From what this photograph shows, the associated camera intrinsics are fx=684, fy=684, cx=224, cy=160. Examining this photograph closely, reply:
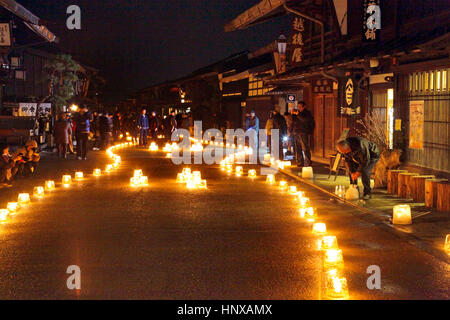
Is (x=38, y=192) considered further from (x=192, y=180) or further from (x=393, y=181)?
(x=393, y=181)

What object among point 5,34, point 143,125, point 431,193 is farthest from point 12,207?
point 143,125

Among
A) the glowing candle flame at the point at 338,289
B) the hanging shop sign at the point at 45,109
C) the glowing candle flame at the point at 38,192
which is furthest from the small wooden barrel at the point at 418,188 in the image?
the hanging shop sign at the point at 45,109

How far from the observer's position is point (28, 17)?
2670cm

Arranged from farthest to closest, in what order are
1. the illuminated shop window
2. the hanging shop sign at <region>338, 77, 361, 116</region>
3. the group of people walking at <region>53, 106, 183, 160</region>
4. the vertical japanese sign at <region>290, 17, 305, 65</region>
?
the illuminated shop window → the vertical japanese sign at <region>290, 17, 305, 65</region> → the group of people walking at <region>53, 106, 183, 160</region> → the hanging shop sign at <region>338, 77, 361, 116</region>

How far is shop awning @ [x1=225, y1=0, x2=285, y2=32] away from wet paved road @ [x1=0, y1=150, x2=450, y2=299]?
17.0 meters

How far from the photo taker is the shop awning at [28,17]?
77.8ft

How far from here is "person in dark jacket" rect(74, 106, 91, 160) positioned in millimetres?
27484

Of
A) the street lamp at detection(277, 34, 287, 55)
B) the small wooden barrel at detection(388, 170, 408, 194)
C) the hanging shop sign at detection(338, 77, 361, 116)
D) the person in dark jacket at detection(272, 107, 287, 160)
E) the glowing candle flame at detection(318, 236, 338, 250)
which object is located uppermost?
the street lamp at detection(277, 34, 287, 55)

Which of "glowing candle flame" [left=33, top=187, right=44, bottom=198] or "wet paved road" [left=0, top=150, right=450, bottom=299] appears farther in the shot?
"glowing candle flame" [left=33, top=187, right=44, bottom=198]

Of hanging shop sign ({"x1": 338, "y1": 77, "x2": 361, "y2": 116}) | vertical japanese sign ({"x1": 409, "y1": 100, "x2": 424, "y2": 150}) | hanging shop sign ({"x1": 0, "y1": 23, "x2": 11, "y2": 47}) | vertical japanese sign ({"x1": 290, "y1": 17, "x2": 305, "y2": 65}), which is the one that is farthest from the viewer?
vertical japanese sign ({"x1": 290, "y1": 17, "x2": 305, "y2": 65})

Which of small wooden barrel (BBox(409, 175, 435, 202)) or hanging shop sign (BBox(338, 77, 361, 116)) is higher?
hanging shop sign (BBox(338, 77, 361, 116))

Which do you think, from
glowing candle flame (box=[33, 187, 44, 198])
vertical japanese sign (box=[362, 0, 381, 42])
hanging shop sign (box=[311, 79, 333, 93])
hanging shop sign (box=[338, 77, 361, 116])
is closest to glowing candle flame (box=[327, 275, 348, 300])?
glowing candle flame (box=[33, 187, 44, 198])

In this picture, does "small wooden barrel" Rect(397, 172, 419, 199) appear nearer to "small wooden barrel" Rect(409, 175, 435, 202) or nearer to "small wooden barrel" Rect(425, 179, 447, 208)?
"small wooden barrel" Rect(409, 175, 435, 202)
